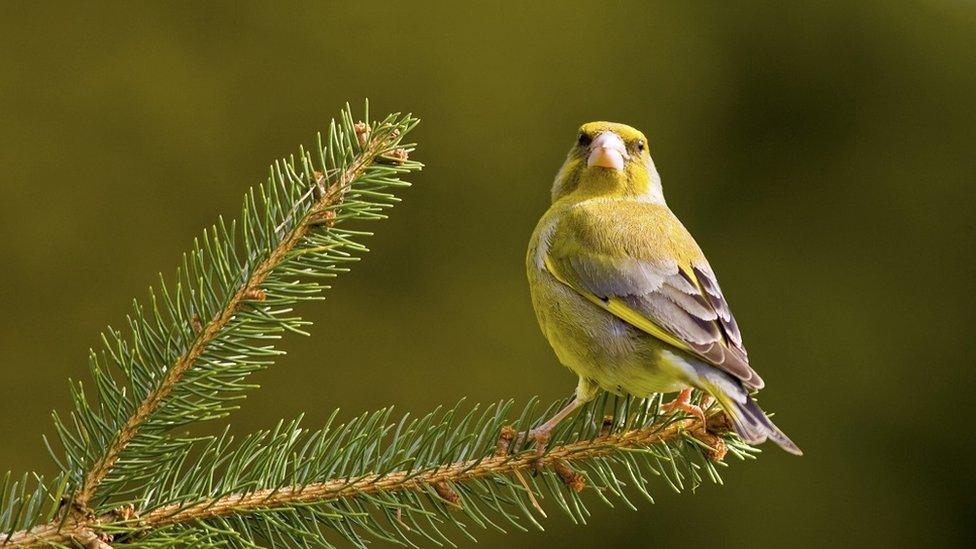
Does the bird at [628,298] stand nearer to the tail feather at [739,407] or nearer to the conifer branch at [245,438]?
the tail feather at [739,407]

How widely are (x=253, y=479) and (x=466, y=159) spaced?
3028 millimetres

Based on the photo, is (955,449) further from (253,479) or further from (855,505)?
(253,479)

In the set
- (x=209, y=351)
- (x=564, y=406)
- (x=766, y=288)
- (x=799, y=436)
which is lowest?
(x=799, y=436)

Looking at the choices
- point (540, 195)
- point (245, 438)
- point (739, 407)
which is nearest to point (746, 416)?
point (739, 407)

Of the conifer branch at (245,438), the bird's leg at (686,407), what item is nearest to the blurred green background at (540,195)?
the bird's leg at (686,407)

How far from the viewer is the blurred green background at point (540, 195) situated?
13.9 ft

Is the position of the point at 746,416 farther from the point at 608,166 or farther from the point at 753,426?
the point at 608,166

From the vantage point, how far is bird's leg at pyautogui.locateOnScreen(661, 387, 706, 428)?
1935 millimetres

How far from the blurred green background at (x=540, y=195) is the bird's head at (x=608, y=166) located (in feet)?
4.63

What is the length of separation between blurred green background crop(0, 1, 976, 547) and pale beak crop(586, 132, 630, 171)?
1.51 meters

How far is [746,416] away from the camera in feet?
6.11

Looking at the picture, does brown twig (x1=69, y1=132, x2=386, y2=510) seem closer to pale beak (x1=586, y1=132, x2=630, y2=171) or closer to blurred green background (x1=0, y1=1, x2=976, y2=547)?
pale beak (x1=586, y1=132, x2=630, y2=171)

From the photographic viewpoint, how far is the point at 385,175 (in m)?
1.65

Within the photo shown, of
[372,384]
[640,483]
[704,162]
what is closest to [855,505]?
[704,162]
